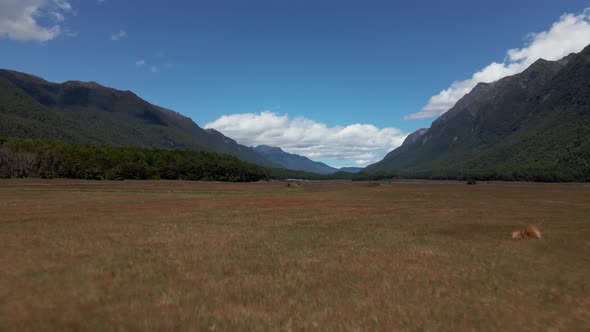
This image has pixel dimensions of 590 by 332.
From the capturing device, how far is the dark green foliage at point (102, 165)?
13025 cm

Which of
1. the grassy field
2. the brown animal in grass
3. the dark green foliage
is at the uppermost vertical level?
the dark green foliage

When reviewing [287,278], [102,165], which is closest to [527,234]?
[287,278]

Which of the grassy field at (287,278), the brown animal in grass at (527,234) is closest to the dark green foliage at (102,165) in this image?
the grassy field at (287,278)

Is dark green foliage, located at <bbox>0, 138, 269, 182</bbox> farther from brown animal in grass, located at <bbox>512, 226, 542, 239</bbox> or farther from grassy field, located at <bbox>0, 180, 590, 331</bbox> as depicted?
brown animal in grass, located at <bbox>512, 226, 542, 239</bbox>

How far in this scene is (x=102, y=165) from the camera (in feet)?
458

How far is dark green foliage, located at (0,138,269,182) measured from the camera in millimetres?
130250

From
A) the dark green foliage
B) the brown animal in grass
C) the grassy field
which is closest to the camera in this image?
the grassy field

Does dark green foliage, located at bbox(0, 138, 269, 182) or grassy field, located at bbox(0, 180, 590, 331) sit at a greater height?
dark green foliage, located at bbox(0, 138, 269, 182)

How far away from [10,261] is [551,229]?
120 ft

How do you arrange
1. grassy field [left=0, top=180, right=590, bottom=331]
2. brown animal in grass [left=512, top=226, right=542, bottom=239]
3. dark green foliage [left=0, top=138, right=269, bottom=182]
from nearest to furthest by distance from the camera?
grassy field [left=0, top=180, right=590, bottom=331], brown animal in grass [left=512, top=226, right=542, bottom=239], dark green foliage [left=0, top=138, right=269, bottom=182]

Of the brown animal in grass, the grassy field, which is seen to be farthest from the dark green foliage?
the brown animal in grass

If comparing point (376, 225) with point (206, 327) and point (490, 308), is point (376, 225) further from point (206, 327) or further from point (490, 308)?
point (206, 327)

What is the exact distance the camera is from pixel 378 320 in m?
11.6

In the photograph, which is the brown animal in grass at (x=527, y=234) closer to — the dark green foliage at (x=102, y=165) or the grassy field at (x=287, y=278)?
the grassy field at (x=287, y=278)
